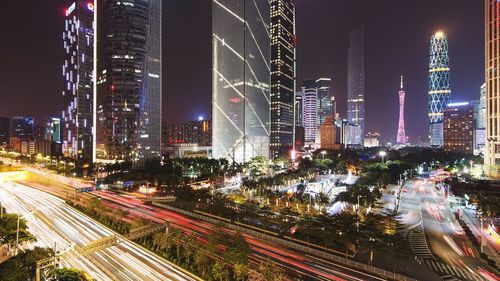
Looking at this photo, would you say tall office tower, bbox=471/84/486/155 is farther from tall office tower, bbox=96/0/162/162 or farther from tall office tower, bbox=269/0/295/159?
tall office tower, bbox=96/0/162/162

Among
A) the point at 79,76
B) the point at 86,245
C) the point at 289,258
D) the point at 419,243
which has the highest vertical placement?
the point at 79,76

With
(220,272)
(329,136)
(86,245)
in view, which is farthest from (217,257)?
(329,136)

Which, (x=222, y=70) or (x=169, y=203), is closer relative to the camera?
(x=169, y=203)

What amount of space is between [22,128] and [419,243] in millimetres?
215276

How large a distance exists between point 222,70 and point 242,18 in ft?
53.5

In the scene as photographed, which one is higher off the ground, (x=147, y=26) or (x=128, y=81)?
(x=147, y=26)

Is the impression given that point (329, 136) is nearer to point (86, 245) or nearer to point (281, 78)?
point (281, 78)

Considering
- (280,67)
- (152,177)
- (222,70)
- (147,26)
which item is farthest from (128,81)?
(280,67)

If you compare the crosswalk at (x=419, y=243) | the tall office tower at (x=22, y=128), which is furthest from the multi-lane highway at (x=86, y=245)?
the tall office tower at (x=22, y=128)

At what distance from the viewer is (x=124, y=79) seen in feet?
257

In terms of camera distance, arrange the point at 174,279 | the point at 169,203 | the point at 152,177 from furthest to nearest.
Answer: the point at 152,177, the point at 169,203, the point at 174,279

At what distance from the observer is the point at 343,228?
2458cm

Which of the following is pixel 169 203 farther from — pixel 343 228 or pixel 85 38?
pixel 85 38

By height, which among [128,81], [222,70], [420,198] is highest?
[222,70]
